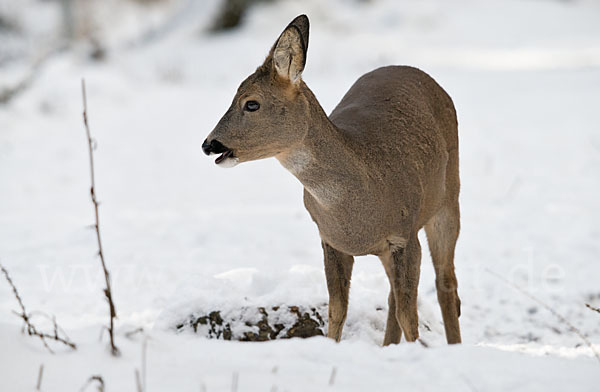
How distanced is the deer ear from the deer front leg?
3.08 feet

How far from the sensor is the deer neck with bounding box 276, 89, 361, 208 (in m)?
3.16

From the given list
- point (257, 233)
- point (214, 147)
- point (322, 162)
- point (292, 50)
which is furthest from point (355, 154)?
point (257, 233)

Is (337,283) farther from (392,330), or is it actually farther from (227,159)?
(227,159)

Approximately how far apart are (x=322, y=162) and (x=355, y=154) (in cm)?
19

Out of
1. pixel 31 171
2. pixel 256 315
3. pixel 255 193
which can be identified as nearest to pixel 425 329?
pixel 256 315

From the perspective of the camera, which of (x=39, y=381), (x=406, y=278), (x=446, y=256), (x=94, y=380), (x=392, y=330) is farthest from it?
(x=446, y=256)

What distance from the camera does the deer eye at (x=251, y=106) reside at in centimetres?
305

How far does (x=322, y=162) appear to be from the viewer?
10.4ft

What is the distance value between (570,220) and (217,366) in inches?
192

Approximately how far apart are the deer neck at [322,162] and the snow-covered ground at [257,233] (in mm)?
726

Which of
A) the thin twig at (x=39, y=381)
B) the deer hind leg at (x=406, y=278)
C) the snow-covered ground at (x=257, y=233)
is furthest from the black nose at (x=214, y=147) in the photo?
the thin twig at (x=39, y=381)

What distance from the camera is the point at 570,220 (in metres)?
6.41

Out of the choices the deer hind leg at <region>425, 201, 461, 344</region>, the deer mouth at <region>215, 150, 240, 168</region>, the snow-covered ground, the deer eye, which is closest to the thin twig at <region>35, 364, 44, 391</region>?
the snow-covered ground

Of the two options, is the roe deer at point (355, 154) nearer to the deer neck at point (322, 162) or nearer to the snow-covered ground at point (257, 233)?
the deer neck at point (322, 162)
